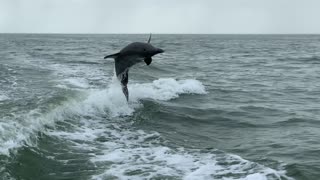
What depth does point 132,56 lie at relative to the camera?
487 inches

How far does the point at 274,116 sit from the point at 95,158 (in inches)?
315

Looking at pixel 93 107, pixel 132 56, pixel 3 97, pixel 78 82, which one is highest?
pixel 132 56

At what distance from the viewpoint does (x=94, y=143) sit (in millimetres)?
10742

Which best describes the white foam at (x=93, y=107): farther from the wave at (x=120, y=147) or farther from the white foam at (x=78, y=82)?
the white foam at (x=78, y=82)

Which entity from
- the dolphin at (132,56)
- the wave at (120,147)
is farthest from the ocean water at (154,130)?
the dolphin at (132,56)

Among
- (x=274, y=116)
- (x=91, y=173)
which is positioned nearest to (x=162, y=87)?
(x=274, y=116)

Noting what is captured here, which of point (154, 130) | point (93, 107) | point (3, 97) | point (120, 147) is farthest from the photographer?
point (3, 97)

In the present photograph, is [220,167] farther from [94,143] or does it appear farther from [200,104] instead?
[200,104]

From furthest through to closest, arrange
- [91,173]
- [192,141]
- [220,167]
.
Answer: [192,141] → [220,167] → [91,173]

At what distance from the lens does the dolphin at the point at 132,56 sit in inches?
464

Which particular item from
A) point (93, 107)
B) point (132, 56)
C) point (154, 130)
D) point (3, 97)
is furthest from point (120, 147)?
point (3, 97)

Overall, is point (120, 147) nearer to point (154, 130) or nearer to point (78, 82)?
point (154, 130)

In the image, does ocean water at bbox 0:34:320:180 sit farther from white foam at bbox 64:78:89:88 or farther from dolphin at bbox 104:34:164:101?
dolphin at bbox 104:34:164:101

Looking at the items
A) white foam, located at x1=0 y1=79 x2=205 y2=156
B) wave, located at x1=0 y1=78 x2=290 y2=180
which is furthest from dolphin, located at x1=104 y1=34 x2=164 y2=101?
white foam, located at x1=0 y1=79 x2=205 y2=156
